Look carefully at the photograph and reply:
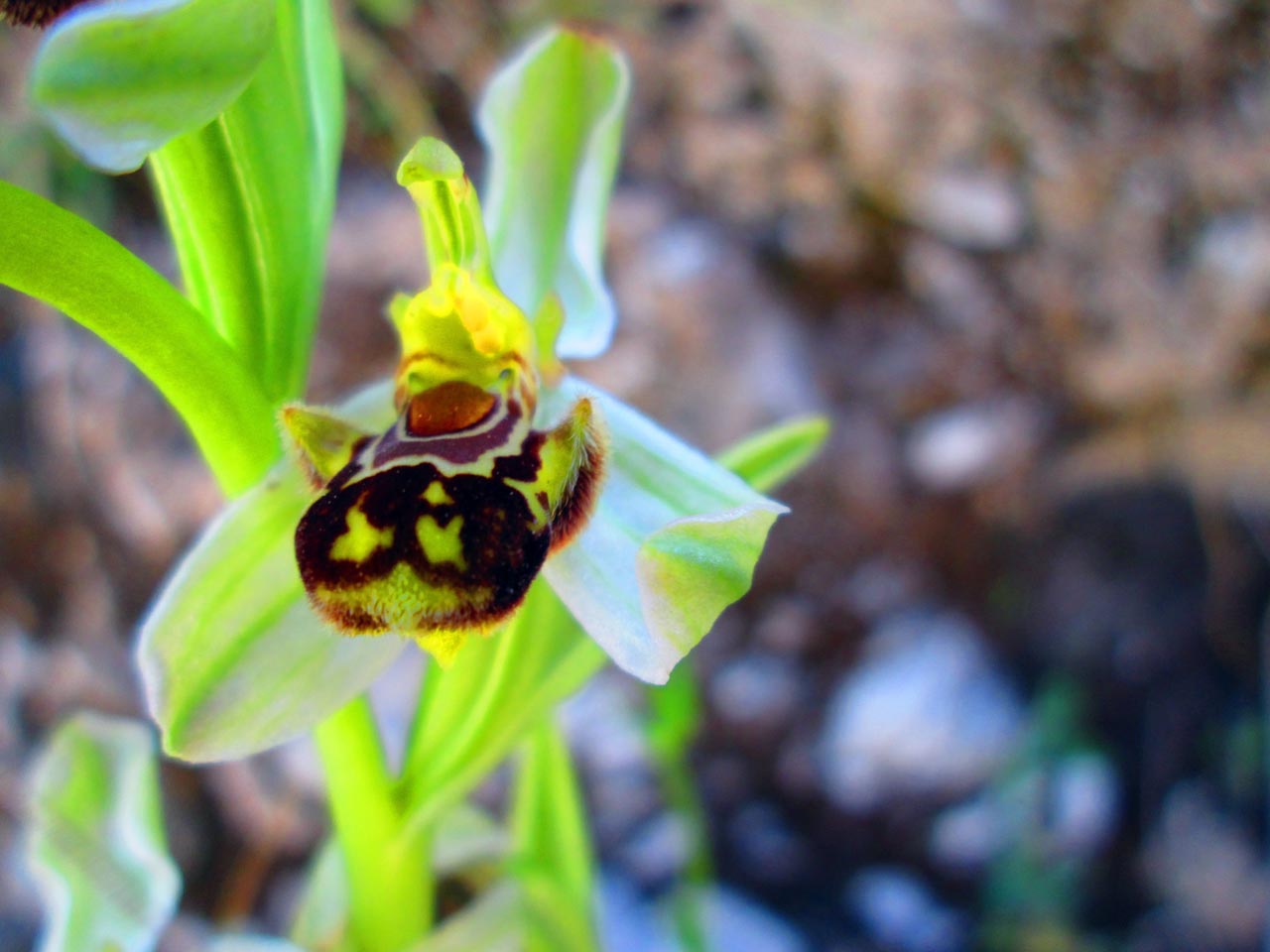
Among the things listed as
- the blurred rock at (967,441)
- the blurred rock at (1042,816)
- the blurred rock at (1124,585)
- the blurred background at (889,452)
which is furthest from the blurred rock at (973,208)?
the blurred rock at (1042,816)

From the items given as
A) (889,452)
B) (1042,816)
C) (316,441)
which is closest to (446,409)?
(316,441)

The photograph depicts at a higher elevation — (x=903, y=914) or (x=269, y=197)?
(x=269, y=197)

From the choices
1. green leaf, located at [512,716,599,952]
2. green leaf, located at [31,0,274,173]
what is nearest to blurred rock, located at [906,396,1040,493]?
green leaf, located at [512,716,599,952]

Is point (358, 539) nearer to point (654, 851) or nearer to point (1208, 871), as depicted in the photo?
point (654, 851)

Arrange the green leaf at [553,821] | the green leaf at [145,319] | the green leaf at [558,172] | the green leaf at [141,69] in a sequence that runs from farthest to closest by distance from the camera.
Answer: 1. the green leaf at [553,821]
2. the green leaf at [558,172]
3. the green leaf at [145,319]
4. the green leaf at [141,69]

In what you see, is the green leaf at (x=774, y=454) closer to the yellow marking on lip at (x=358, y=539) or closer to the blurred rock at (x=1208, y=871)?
the yellow marking on lip at (x=358, y=539)
